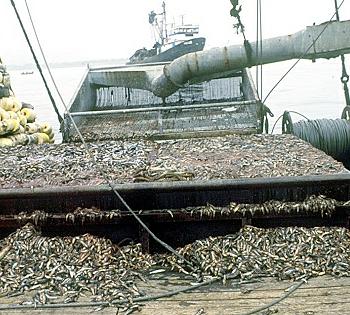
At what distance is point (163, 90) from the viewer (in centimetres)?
1998

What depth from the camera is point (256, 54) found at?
16.1 meters

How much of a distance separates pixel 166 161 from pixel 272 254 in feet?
10.5

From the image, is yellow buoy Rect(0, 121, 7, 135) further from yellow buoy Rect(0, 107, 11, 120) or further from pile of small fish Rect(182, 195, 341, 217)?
pile of small fish Rect(182, 195, 341, 217)

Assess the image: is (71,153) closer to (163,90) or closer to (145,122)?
(145,122)

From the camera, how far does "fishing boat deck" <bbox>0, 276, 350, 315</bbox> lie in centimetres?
529

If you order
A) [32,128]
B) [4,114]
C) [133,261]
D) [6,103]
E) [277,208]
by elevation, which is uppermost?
[6,103]

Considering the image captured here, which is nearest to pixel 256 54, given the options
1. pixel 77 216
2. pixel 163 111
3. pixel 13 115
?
pixel 163 111

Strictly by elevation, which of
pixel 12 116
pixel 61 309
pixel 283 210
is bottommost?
pixel 61 309

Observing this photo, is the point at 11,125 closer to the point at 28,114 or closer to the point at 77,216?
the point at 28,114

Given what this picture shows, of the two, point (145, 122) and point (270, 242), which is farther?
point (145, 122)

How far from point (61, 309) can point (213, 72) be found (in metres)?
13.9

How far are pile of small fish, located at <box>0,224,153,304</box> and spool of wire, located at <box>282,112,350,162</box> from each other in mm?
6115

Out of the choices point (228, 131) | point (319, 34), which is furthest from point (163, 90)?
point (319, 34)

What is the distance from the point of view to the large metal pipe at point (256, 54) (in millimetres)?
13570
